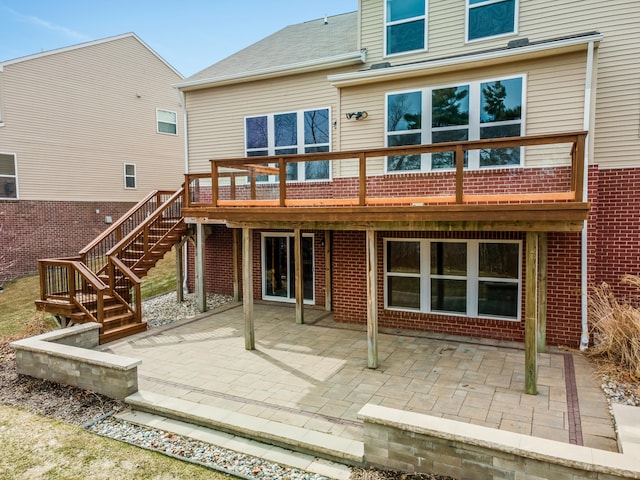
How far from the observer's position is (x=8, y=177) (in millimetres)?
15219

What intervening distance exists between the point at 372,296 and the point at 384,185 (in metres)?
2.41

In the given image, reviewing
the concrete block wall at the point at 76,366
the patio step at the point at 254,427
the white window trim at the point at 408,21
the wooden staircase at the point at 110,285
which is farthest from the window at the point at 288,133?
the patio step at the point at 254,427

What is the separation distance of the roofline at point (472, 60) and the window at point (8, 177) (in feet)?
41.9

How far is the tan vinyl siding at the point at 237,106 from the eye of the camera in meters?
10.9

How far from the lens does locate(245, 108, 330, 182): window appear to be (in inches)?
429

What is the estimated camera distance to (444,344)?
27.2 feet

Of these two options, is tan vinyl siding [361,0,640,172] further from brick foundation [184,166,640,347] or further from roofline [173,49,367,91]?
roofline [173,49,367,91]

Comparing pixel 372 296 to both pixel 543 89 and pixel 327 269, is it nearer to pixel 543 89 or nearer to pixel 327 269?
pixel 327 269

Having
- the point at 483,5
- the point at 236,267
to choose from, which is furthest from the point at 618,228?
the point at 236,267

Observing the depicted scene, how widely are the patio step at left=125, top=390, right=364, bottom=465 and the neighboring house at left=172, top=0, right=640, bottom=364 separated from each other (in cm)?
248

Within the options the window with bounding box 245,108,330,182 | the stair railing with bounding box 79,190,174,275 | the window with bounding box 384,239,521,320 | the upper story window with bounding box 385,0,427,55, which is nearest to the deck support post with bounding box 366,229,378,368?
the window with bounding box 384,239,521,320

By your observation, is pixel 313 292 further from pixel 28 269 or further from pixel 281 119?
pixel 28 269

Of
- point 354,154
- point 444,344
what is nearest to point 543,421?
point 444,344

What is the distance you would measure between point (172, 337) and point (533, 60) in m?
8.80
